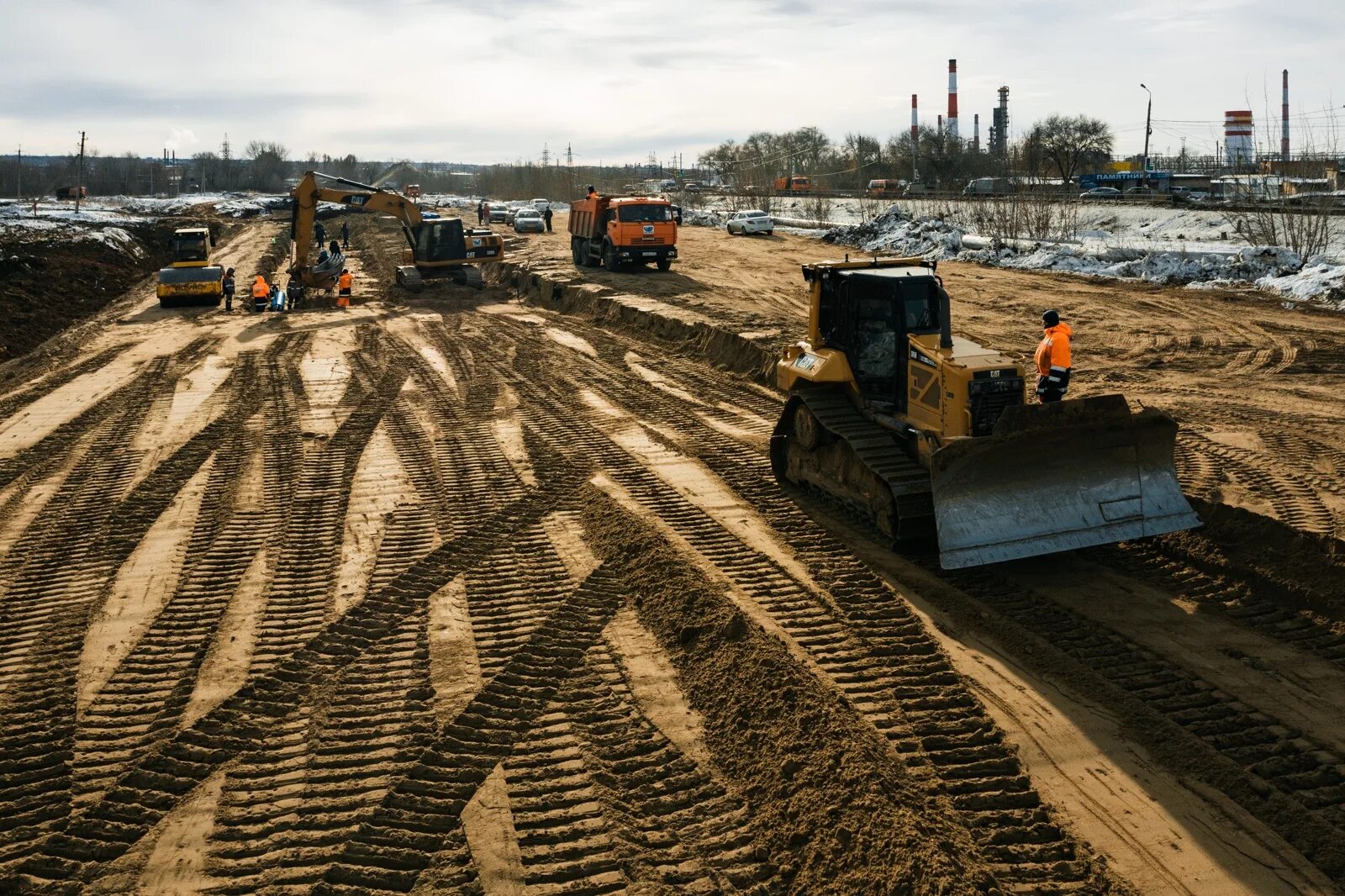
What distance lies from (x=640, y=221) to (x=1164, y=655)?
82.6 ft

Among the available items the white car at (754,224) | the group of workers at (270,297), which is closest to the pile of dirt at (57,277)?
the group of workers at (270,297)

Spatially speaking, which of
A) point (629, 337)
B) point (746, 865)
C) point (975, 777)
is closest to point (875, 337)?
point (975, 777)

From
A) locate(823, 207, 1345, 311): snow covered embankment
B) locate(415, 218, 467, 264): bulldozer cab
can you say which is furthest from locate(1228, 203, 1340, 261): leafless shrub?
locate(415, 218, 467, 264): bulldozer cab

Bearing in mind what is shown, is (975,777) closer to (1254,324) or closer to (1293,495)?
(1293,495)

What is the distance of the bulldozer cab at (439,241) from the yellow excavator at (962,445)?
21709mm

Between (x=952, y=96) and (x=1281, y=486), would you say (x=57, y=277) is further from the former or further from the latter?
(x=952, y=96)

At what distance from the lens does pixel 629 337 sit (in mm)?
22531

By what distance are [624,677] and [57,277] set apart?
97.9 ft

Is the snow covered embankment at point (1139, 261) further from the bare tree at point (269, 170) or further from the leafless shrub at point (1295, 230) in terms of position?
the bare tree at point (269, 170)

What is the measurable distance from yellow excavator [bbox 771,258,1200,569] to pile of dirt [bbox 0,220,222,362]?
61.0 feet

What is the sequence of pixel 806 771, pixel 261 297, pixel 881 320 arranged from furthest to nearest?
pixel 261 297 → pixel 881 320 → pixel 806 771

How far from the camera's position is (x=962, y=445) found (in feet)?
27.5

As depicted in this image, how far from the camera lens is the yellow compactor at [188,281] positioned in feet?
90.8

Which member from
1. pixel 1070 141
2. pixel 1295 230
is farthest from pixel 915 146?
pixel 1295 230
